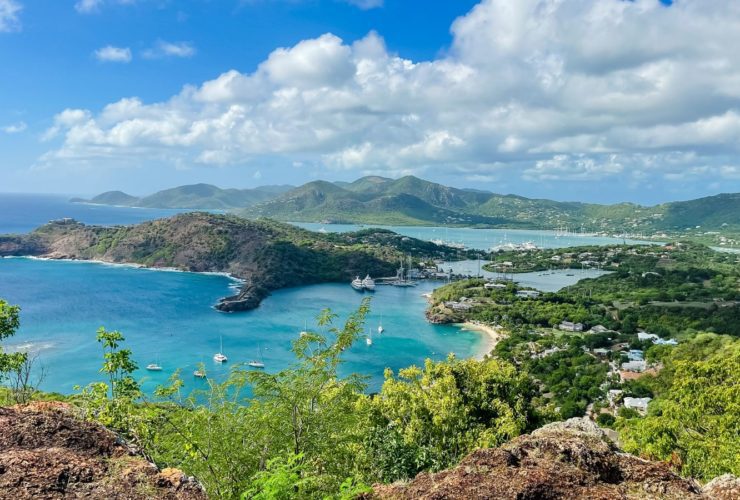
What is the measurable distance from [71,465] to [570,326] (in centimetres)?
5717

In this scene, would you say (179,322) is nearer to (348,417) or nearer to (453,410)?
(453,410)

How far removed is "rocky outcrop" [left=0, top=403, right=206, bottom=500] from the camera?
440 cm

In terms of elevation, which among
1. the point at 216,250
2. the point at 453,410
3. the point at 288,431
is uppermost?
the point at 288,431

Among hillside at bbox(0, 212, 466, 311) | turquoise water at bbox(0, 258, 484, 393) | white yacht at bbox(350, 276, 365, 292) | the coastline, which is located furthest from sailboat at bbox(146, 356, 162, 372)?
white yacht at bbox(350, 276, 365, 292)

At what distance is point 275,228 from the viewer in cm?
11431

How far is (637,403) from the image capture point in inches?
1176

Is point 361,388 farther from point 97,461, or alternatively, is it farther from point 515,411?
point 515,411

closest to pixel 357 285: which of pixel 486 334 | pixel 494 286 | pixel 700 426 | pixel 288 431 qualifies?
pixel 494 286

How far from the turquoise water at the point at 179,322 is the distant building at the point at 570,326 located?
10249mm

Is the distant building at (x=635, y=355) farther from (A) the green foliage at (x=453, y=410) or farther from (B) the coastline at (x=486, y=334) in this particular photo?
(A) the green foliage at (x=453, y=410)

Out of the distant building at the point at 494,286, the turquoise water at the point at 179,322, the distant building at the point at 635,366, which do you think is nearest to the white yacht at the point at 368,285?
the turquoise water at the point at 179,322

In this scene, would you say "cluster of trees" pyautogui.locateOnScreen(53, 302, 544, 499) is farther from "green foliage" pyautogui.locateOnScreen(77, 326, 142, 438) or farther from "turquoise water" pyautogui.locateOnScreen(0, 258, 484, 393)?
"turquoise water" pyautogui.locateOnScreen(0, 258, 484, 393)

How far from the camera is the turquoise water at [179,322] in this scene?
140 feet

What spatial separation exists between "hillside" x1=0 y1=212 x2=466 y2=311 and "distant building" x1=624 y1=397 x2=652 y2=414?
57975 millimetres
